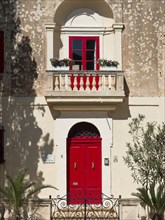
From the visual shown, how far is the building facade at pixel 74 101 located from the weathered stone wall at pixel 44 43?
0.04 metres

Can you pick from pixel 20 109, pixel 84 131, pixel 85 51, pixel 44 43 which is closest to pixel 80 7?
pixel 85 51

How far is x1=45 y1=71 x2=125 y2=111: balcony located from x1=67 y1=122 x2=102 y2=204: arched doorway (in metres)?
1.12

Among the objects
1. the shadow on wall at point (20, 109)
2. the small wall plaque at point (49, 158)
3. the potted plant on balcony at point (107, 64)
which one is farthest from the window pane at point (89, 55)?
the small wall plaque at point (49, 158)

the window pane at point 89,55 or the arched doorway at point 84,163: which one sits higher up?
the window pane at point 89,55

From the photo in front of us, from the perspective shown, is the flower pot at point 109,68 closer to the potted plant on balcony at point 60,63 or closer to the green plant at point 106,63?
the green plant at point 106,63

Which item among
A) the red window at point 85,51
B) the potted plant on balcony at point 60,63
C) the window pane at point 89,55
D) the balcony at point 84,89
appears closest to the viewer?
the balcony at point 84,89

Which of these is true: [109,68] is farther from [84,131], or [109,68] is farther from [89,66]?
[84,131]

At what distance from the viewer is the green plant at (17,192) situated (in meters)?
21.4

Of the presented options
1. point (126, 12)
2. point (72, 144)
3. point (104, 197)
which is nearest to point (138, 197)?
point (104, 197)

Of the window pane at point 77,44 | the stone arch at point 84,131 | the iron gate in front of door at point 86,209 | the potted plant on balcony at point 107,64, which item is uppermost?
the window pane at point 77,44

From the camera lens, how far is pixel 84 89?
23.1m

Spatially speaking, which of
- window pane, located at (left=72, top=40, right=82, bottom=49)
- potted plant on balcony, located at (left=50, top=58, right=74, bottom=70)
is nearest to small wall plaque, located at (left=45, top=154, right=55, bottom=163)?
potted plant on balcony, located at (left=50, top=58, right=74, bottom=70)

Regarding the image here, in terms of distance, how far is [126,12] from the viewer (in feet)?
78.1

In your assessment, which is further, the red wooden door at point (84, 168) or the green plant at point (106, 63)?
the red wooden door at point (84, 168)
